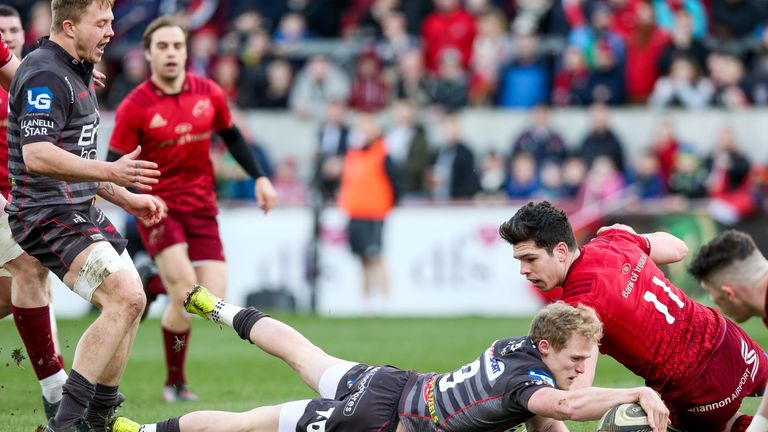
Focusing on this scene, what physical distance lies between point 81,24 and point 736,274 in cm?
392

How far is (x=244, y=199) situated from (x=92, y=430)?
40.7ft

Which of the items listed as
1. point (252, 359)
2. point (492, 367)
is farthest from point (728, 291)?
point (252, 359)

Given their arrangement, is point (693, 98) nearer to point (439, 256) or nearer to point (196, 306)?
point (439, 256)

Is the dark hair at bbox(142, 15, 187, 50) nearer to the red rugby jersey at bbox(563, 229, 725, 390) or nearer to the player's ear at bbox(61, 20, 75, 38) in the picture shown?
the player's ear at bbox(61, 20, 75, 38)

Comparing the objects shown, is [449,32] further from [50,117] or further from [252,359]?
[50,117]

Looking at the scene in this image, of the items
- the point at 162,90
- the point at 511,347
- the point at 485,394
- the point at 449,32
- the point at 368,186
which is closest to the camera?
the point at 485,394

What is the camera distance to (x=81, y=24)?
721 cm

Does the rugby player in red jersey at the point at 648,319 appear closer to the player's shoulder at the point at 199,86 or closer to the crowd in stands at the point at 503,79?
the player's shoulder at the point at 199,86

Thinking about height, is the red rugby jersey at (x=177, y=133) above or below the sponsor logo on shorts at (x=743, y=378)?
above

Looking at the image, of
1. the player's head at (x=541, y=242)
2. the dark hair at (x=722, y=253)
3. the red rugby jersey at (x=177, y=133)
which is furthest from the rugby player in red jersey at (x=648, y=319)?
the red rugby jersey at (x=177, y=133)

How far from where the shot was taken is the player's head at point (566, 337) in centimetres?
620

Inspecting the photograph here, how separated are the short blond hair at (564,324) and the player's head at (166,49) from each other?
4784mm

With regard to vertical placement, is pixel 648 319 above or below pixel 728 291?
below

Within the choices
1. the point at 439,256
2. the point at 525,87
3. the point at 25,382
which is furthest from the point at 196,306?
the point at 525,87
